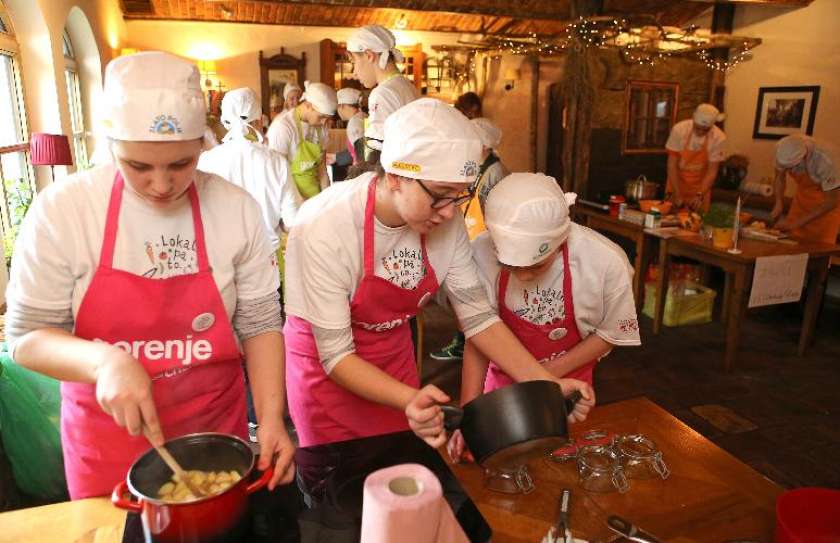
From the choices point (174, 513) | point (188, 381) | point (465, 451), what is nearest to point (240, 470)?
point (174, 513)

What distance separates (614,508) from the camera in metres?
1.19

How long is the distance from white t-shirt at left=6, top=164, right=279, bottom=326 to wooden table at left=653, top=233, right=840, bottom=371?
142 inches

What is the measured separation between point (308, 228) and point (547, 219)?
613 millimetres

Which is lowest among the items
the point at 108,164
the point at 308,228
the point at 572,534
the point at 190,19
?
the point at 572,534

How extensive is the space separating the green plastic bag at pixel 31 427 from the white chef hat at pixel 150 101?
1.42 m

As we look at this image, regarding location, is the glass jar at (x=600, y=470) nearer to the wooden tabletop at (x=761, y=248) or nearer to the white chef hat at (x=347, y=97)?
the wooden tabletop at (x=761, y=248)

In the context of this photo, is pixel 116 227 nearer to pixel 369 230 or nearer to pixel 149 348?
pixel 149 348

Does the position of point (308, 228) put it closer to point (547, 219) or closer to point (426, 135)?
point (426, 135)

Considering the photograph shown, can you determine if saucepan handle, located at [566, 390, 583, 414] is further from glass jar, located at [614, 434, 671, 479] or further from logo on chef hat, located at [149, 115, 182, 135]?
logo on chef hat, located at [149, 115, 182, 135]

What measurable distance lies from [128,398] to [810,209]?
541 cm

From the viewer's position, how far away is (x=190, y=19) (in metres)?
8.84

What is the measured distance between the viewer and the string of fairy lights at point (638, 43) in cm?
718

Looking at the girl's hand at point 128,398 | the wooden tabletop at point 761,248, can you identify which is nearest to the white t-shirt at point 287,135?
the wooden tabletop at point 761,248

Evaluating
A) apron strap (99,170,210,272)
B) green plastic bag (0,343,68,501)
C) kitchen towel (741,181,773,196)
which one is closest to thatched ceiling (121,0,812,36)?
kitchen towel (741,181,773,196)
